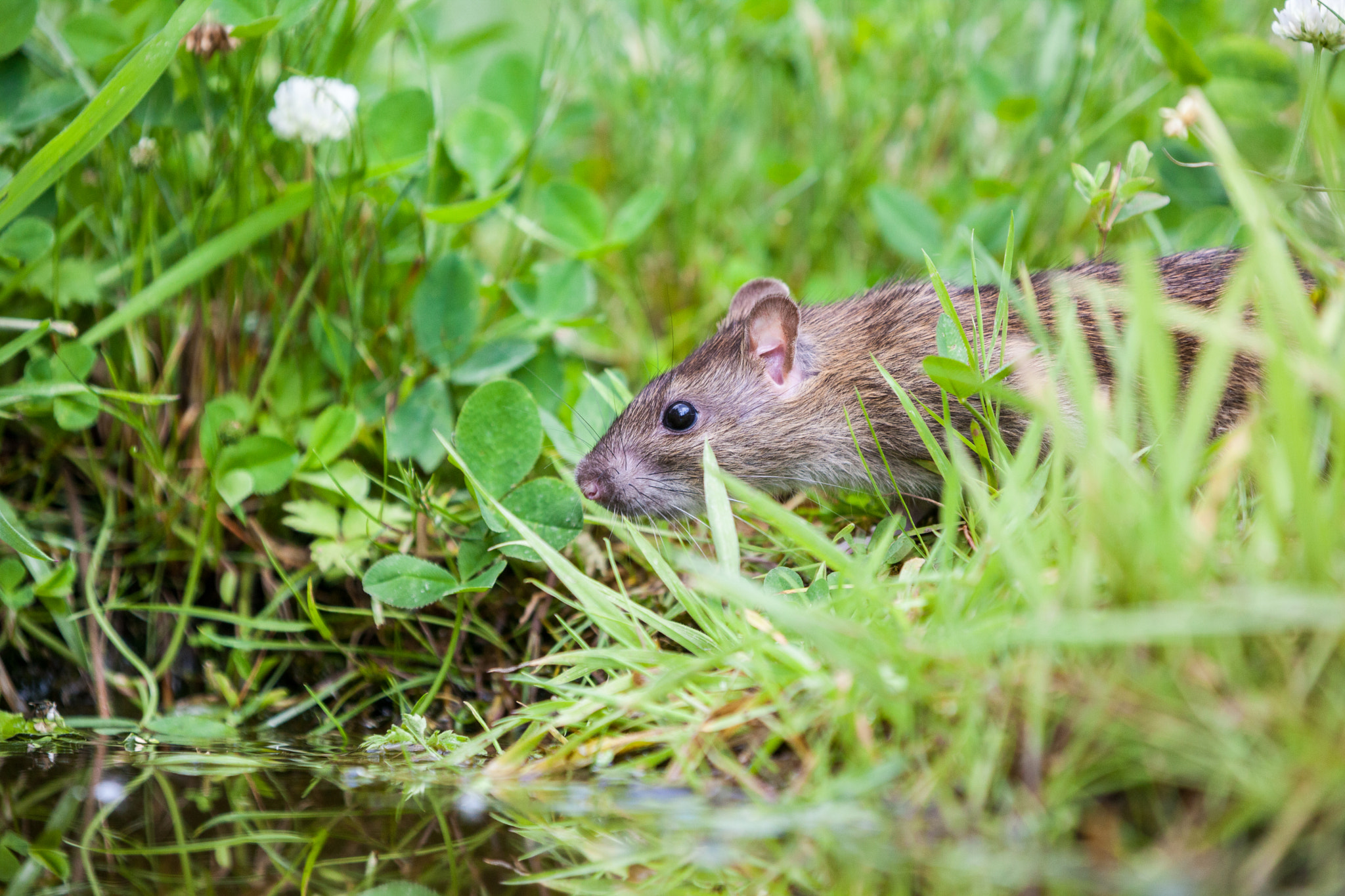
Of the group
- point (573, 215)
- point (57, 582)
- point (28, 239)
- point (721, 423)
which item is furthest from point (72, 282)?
point (721, 423)

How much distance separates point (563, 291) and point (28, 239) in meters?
1.56

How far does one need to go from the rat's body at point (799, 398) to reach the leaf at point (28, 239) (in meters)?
1.63

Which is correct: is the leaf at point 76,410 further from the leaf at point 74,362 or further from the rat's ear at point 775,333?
the rat's ear at point 775,333

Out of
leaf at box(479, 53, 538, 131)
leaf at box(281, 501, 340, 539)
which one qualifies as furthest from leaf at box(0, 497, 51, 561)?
leaf at box(479, 53, 538, 131)

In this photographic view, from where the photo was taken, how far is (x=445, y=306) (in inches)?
143

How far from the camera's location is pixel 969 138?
16.2 feet

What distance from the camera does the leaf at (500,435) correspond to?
2975mm

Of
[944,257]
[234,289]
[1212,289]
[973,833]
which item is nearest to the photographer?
[973,833]

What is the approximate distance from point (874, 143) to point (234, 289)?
2666 mm

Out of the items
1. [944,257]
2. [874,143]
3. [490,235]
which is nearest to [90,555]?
[490,235]

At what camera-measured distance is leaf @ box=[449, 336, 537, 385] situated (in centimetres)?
355

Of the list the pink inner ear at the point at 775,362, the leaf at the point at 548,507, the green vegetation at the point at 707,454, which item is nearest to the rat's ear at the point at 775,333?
the pink inner ear at the point at 775,362

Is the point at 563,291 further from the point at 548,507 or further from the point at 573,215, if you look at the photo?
the point at 548,507

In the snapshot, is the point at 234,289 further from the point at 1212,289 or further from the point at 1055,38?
the point at 1055,38
